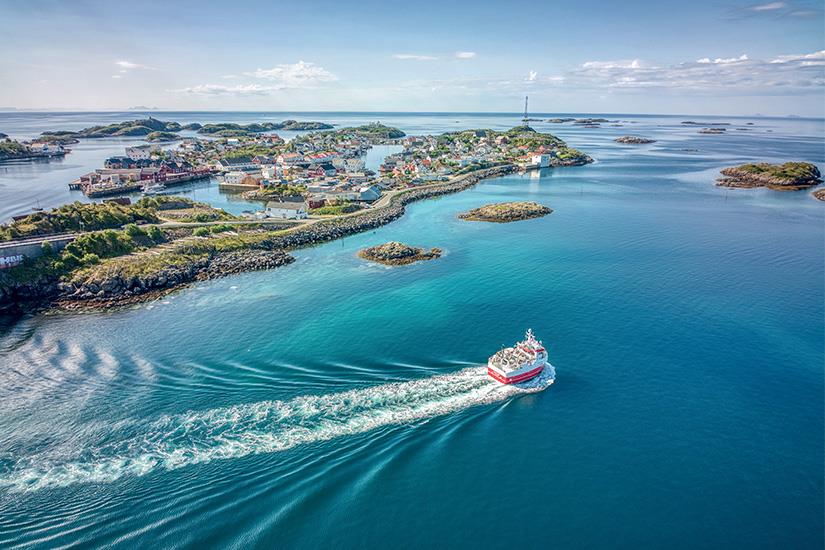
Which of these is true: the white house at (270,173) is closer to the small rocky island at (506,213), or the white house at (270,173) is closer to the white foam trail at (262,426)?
the small rocky island at (506,213)

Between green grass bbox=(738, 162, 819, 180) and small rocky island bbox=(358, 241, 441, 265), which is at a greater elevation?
green grass bbox=(738, 162, 819, 180)

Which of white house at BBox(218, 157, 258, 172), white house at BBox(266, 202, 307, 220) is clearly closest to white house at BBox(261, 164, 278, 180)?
white house at BBox(218, 157, 258, 172)

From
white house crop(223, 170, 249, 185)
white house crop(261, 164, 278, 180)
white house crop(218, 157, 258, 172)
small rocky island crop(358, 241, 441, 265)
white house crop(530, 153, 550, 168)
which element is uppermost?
white house crop(530, 153, 550, 168)

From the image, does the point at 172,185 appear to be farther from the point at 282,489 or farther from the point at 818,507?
the point at 818,507

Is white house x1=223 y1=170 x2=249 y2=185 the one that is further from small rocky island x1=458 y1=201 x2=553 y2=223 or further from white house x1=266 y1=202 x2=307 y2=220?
small rocky island x1=458 y1=201 x2=553 y2=223

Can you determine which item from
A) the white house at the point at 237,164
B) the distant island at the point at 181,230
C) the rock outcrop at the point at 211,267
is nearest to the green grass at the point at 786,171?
the distant island at the point at 181,230

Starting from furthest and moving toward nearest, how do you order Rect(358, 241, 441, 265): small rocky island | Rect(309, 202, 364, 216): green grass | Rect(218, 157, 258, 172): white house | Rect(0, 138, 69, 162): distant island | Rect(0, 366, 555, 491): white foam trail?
Rect(0, 138, 69, 162): distant island → Rect(218, 157, 258, 172): white house → Rect(309, 202, 364, 216): green grass → Rect(358, 241, 441, 265): small rocky island → Rect(0, 366, 555, 491): white foam trail

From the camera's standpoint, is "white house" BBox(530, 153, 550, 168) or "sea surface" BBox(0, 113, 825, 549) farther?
"white house" BBox(530, 153, 550, 168)
